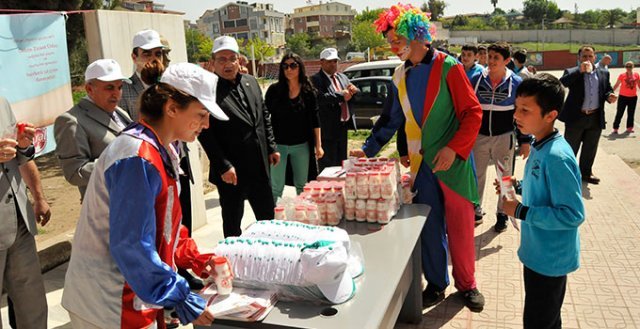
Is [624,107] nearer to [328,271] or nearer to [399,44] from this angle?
[399,44]

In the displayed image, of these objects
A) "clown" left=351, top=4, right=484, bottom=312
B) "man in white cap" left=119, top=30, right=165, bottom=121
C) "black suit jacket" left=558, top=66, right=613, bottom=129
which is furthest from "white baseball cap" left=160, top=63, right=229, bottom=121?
"black suit jacket" left=558, top=66, right=613, bottom=129

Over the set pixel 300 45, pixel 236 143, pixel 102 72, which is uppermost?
pixel 300 45

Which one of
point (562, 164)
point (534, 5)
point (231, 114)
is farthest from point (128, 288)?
point (534, 5)

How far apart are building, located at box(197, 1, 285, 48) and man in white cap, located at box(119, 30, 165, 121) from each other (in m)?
96.6

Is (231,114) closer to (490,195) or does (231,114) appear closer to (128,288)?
(128,288)

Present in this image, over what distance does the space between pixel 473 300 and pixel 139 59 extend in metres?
3.18

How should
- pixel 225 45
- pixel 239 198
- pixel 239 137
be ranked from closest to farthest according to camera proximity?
pixel 225 45 → pixel 239 137 → pixel 239 198

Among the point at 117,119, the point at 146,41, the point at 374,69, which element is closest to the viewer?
the point at 117,119

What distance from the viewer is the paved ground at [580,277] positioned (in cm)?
362

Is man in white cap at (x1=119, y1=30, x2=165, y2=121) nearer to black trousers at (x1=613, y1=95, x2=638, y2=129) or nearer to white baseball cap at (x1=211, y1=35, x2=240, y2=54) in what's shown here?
white baseball cap at (x1=211, y1=35, x2=240, y2=54)

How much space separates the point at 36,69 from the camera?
4.11m

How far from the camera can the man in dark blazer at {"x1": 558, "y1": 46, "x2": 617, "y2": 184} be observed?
23.0ft

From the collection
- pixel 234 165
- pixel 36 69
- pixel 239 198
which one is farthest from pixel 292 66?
pixel 36 69

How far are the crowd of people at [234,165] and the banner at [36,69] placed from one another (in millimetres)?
868
